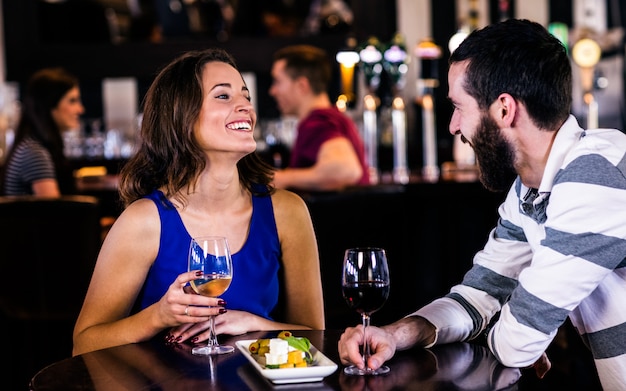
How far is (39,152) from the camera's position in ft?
15.3

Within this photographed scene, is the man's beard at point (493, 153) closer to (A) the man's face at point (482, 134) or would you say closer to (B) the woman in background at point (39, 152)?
(A) the man's face at point (482, 134)

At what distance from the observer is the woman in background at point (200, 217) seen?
2.29 meters

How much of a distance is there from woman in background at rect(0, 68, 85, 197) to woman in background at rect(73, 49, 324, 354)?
2.33 metres

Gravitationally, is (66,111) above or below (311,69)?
below

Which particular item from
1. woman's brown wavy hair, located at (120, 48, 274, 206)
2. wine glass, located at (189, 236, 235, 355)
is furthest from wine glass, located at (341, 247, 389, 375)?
woman's brown wavy hair, located at (120, 48, 274, 206)

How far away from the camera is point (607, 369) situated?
1.88 metres

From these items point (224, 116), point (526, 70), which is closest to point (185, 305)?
point (224, 116)

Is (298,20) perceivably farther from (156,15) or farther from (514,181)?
(514,181)

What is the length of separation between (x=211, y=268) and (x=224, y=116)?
Result: 588mm

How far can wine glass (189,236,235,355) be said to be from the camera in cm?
190

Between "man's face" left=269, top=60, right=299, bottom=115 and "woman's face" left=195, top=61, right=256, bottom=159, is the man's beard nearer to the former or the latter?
"woman's face" left=195, top=61, right=256, bottom=159

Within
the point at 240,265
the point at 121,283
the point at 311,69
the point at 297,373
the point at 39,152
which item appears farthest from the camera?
the point at 311,69

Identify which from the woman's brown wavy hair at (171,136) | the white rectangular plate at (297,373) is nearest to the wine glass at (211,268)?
the white rectangular plate at (297,373)

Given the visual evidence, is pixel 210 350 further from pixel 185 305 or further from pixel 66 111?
pixel 66 111
